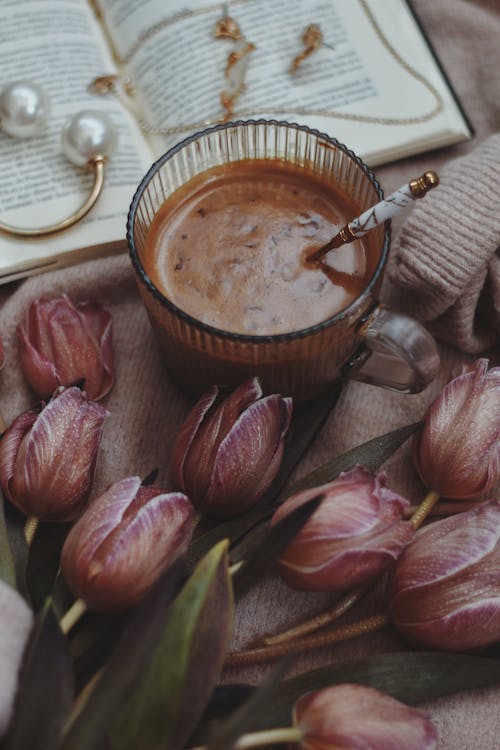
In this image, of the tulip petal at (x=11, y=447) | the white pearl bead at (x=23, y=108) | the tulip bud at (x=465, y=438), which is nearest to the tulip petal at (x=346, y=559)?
the tulip bud at (x=465, y=438)

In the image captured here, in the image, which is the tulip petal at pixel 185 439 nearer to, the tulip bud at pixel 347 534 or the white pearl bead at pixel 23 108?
the tulip bud at pixel 347 534

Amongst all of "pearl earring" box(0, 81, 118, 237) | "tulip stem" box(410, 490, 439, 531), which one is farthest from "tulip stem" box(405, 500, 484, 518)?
"pearl earring" box(0, 81, 118, 237)

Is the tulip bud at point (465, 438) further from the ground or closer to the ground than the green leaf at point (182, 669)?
closer to the ground

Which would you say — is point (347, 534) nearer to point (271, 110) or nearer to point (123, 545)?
point (123, 545)

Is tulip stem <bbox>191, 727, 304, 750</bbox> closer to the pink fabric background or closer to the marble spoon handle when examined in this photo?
the pink fabric background

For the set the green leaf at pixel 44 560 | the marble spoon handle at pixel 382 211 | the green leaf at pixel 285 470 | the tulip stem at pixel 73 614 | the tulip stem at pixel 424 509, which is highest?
the marble spoon handle at pixel 382 211

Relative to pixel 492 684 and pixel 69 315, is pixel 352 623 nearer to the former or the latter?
pixel 492 684

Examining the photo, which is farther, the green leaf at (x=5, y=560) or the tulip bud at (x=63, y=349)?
the tulip bud at (x=63, y=349)
